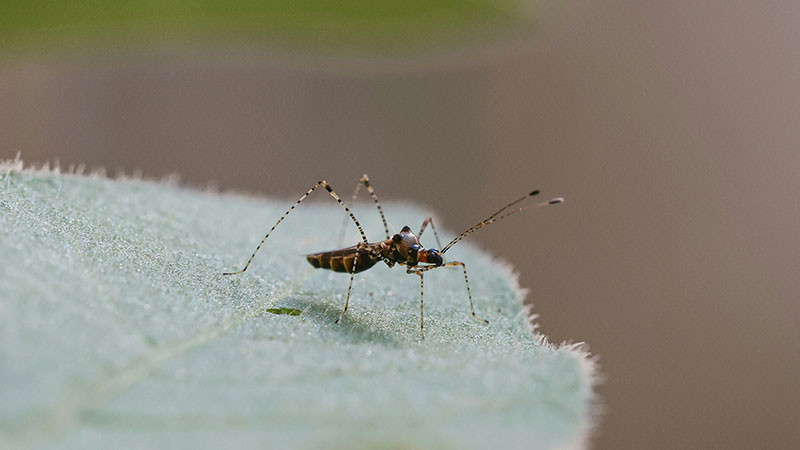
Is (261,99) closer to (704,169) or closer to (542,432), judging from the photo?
(704,169)

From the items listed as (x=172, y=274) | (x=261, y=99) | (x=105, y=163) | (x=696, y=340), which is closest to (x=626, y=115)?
(x=696, y=340)

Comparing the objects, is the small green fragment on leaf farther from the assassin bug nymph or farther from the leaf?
the assassin bug nymph

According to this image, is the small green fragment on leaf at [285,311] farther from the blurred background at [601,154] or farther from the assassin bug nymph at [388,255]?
the blurred background at [601,154]

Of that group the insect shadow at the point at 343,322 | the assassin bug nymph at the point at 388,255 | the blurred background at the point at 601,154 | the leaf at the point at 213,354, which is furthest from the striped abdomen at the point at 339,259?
the blurred background at the point at 601,154

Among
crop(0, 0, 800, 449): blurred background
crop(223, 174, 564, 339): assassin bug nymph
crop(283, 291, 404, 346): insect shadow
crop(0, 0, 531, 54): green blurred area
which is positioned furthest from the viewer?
crop(0, 0, 800, 449): blurred background

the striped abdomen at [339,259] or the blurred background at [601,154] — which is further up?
the blurred background at [601,154]

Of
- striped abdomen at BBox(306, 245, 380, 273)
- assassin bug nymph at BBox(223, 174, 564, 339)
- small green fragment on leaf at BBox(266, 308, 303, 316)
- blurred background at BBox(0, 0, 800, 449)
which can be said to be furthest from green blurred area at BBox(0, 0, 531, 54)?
blurred background at BBox(0, 0, 800, 449)
